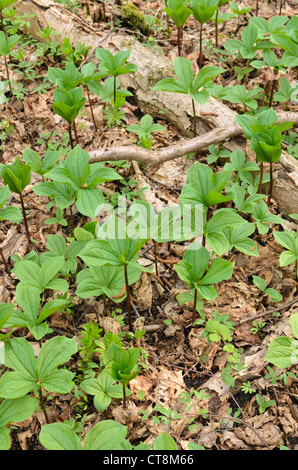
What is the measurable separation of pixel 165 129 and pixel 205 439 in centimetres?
240

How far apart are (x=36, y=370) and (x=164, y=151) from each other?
201 centimetres

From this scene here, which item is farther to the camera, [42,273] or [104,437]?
[42,273]

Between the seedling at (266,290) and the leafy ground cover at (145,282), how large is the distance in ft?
0.05

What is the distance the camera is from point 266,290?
2756 mm

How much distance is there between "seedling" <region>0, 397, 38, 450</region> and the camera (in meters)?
2.00

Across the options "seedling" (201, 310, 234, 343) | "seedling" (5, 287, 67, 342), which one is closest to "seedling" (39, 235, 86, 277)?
"seedling" (5, 287, 67, 342)

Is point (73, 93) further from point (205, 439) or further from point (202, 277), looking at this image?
point (205, 439)

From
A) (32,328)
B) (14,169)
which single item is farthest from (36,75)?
(32,328)

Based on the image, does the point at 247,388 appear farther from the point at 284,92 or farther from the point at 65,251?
the point at 284,92

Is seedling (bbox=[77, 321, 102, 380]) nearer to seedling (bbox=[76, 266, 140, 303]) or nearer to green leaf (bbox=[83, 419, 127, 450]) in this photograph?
seedling (bbox=[76, 266, 140, 303])

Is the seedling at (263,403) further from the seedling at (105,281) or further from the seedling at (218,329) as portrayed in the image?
the seedling at (105,281)

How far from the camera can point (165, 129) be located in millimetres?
3549

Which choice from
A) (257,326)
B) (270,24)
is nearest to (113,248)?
(257,326)

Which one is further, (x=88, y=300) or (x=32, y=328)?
(x=88, y=300)
